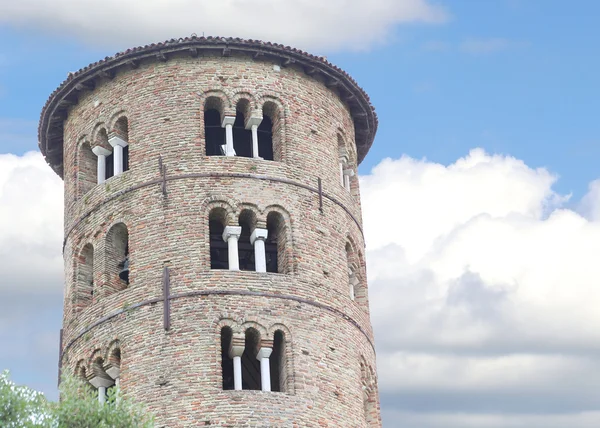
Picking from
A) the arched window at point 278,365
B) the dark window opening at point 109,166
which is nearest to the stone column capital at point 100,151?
the dark window opening at point 109,166

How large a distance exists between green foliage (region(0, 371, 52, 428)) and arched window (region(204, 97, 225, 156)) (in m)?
12.6

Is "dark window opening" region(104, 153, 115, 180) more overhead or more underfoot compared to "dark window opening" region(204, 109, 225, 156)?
more underfoot

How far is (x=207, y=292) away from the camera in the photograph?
120ft

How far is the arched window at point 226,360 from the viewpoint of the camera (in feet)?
120

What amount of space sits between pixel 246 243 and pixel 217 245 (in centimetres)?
79

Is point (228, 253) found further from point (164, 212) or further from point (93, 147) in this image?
point (93, 147)

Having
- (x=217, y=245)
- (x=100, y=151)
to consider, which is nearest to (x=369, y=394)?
(x=217, y=245)

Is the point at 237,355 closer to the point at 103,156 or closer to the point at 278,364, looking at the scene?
the point at 278,364

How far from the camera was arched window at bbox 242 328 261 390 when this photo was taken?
1442 inches

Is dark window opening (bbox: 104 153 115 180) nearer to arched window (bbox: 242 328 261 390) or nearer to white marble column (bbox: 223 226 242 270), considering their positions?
white marble column (bbox: 223 226 242 270)

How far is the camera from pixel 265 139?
41.0 meters

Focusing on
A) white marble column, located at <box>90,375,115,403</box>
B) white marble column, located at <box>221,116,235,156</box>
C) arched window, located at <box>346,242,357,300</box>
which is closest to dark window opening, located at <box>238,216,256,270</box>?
white marble column, located at <box>221,116,235,156</box>

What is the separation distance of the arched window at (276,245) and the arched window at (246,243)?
0.48 metres

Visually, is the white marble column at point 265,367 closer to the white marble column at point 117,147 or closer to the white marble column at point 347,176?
the white marble column at point 117,147
